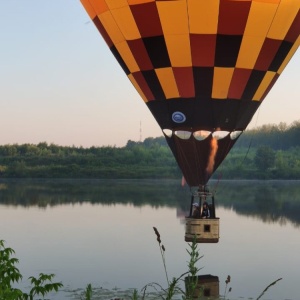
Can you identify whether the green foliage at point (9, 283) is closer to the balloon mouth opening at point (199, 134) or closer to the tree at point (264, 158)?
the balloon mouth opening at point (199, 134)

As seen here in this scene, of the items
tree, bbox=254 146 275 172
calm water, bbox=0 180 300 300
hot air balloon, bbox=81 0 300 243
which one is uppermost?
tree, bbox=254 146 275 172

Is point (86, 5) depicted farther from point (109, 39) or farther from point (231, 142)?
point (231, 142)

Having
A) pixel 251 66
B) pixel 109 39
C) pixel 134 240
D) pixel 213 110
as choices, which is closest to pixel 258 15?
pixel 251 66

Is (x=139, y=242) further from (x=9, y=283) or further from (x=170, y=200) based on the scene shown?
(x=9, y=283)

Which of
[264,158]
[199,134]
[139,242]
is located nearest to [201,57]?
[199,134]

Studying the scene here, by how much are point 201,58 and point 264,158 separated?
4924 centimetres

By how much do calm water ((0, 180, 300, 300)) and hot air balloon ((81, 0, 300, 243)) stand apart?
710mm

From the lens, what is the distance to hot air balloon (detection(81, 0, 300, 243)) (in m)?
7.22

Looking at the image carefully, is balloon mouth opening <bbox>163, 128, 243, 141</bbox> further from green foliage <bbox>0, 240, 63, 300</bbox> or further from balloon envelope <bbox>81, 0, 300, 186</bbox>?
green foliage <bbox>0, 240, 63, 300</bbox>

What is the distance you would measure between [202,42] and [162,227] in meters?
16.0

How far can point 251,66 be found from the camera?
7.67m

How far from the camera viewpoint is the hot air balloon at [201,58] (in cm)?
722

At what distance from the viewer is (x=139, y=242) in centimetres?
1903

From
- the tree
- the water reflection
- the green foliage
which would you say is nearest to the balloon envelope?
the green foliage
